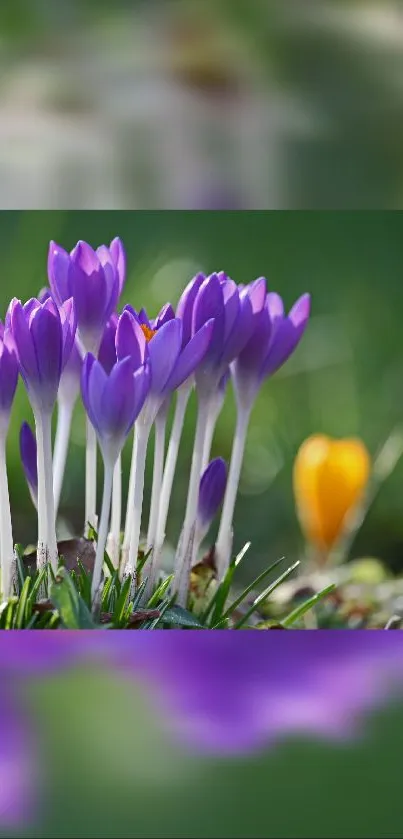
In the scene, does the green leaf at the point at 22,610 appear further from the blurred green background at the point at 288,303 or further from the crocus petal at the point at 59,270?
the blurred green background at the point at 288,303

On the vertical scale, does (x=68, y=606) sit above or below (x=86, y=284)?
below

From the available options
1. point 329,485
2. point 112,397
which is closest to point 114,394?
point 112,397

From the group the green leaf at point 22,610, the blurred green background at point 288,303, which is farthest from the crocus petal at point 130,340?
the blurred green background at point 288,303

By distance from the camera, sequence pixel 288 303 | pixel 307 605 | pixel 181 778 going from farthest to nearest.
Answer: pixel 288 303 → pixel 307 605 → pixel 181 778

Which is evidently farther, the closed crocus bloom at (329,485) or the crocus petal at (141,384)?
the closed crocus bloom at (329,485)

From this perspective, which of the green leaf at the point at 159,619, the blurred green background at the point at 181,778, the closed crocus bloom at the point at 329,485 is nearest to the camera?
the blurred green background at the point at 181,778
